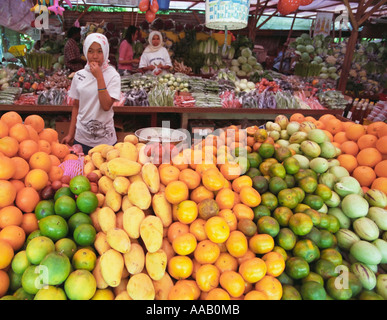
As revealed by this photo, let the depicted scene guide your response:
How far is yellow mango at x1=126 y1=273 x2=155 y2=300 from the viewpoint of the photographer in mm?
1006

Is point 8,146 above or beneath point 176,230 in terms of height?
above

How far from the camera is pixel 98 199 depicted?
53.4 inches

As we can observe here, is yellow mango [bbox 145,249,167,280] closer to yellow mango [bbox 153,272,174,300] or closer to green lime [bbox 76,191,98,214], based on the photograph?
yellow mango [bbox 153,272,174,300]

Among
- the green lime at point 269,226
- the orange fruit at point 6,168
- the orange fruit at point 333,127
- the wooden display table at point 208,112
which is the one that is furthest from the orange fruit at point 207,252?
the wooden display table at point 208,112

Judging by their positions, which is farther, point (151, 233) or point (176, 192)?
point (176, 192)

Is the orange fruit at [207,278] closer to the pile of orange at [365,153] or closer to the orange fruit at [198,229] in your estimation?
the orange fruit at [198,229]

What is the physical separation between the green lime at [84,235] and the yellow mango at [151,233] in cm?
21

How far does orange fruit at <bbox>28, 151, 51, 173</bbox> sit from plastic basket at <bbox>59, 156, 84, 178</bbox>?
0.53 ft

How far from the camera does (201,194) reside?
1.31m

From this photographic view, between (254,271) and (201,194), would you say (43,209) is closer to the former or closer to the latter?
(201,194)

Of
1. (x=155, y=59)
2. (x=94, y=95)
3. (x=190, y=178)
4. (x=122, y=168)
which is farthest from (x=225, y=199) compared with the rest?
(x=155, y=59)

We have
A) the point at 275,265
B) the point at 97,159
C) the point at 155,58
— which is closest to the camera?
the point at 275,265

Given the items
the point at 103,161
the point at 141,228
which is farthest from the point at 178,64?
the point at 141,228

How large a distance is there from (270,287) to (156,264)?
45 cm
